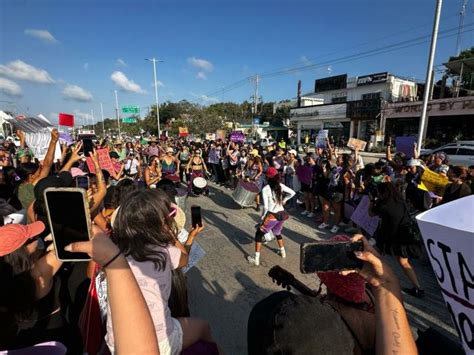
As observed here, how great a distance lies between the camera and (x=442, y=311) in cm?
335

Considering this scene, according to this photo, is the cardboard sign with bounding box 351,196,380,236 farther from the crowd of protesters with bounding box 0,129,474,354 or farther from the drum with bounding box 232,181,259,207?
the drum with bounding box 232,181,259,207

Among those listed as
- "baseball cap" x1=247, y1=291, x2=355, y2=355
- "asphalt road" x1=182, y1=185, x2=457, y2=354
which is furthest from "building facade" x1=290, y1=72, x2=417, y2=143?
"baseball cap" x1=247, y1=291, x2=355, y2=355

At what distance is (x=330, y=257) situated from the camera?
1.18m

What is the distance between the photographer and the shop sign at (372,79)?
31.5m

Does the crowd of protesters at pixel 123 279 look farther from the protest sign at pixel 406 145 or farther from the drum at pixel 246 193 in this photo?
the drum at pixel 246 193

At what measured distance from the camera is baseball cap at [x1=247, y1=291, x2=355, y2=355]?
3.13ft

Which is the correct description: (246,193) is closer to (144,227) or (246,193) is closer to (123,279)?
(144,227)

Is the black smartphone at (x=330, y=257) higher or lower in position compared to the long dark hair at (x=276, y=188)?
higher

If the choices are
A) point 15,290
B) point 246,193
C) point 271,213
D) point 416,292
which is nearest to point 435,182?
point 416,292

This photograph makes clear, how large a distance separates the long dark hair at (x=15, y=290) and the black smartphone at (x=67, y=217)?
0.68 meters

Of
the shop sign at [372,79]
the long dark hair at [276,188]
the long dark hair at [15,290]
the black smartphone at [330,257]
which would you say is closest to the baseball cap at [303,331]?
the black smartphone at [330,257]

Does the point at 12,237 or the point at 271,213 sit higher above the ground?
the point at 12,237

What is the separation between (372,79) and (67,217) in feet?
128

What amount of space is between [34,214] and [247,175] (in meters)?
7.19
